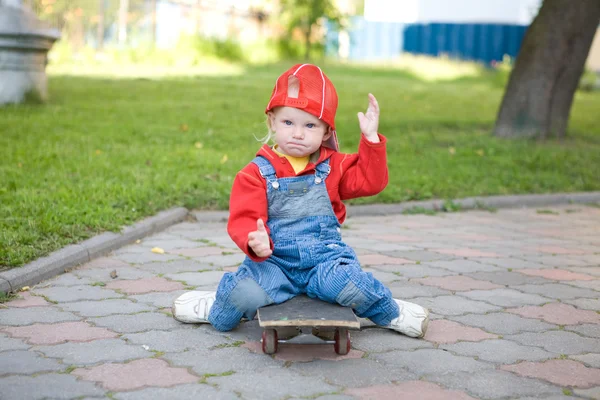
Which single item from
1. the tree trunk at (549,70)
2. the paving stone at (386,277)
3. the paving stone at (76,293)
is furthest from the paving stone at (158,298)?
the tree trunk at (549,70)

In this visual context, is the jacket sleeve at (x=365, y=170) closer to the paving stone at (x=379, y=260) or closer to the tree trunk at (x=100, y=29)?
the paving stone at (x=379, y=260)

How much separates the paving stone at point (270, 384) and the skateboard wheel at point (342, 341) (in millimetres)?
245

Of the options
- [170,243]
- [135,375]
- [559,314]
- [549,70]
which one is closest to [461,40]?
[549,70]

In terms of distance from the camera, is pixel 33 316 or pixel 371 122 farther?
pixel 33 316

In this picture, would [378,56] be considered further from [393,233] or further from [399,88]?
[393,233]

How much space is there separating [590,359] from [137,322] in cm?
192

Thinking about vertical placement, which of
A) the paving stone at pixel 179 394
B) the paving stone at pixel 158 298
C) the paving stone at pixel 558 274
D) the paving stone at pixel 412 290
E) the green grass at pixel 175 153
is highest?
the green grass at pixel 175 153

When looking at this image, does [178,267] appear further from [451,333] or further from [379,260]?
[451,333]

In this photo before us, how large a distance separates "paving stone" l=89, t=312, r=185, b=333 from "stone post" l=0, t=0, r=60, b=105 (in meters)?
6.07

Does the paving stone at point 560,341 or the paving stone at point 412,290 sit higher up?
the paving stone at point 560,341

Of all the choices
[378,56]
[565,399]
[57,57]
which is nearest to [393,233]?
[565,399]

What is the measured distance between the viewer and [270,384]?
8.96ft

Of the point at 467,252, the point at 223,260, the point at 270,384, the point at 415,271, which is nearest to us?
the point at 270,384

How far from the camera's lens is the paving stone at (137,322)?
3.32 meters
